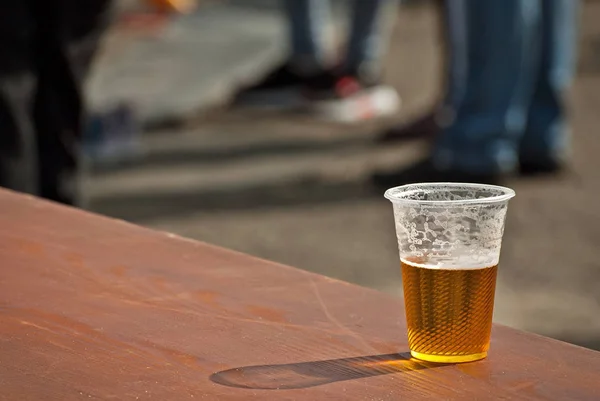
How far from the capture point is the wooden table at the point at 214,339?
3.24 ft

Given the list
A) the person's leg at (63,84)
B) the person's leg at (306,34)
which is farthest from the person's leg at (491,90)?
the person's leg at (306,34)

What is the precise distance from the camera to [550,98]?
4.34 metres

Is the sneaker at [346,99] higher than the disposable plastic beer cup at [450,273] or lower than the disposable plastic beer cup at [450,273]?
lower

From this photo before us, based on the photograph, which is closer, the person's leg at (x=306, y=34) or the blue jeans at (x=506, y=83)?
the blue jeans at (x=506, y=83)

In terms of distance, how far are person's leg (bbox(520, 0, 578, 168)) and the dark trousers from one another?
6.04 ft

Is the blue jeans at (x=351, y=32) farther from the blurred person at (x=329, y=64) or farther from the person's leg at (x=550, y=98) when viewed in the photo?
the person's leg at (x=550, y=98)

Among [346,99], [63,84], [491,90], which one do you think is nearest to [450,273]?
[63,84]

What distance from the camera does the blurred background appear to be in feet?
10.5

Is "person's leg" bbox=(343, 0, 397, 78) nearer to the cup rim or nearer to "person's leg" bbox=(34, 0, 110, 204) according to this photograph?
"person's leg" bbox=(34, 0, 110, 204)

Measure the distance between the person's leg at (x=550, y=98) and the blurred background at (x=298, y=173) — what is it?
9 centimetres

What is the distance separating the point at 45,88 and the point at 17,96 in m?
0.14

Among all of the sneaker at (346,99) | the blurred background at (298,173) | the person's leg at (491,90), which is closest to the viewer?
the blurred background at (298,173)

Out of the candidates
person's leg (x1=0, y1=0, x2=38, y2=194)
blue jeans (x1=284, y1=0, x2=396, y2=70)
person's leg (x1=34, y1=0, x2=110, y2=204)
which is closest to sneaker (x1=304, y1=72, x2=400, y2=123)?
A: blue jeans (x1=284, y1=0, x2=396, y2=70)

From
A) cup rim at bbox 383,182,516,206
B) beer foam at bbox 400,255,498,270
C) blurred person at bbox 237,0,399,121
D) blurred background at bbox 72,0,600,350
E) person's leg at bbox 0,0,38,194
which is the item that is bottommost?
blurred background at bbox 72,0,600,350
